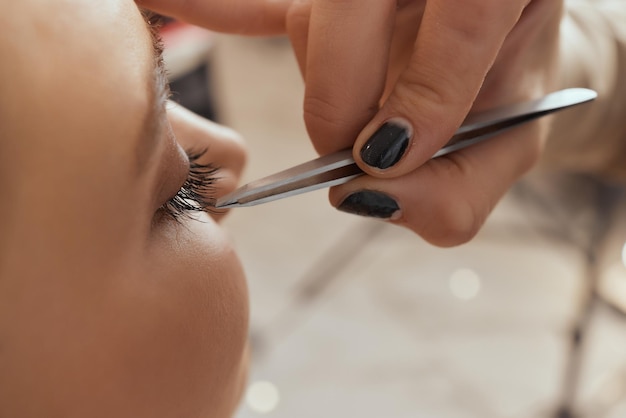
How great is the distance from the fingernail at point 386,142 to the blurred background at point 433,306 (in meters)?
0.84

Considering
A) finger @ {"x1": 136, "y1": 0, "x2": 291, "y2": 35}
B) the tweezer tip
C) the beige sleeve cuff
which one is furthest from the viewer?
the beige sleeve cuff

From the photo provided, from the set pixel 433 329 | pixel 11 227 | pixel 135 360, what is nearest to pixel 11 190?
pixel 11 227

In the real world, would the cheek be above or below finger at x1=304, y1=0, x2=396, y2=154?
below

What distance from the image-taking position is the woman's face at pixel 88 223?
0.35 meters

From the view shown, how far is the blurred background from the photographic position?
1361 mm

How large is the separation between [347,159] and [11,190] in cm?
23

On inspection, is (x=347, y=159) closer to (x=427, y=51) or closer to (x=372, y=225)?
(x=427, y=51)

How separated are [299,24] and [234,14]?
0.07m

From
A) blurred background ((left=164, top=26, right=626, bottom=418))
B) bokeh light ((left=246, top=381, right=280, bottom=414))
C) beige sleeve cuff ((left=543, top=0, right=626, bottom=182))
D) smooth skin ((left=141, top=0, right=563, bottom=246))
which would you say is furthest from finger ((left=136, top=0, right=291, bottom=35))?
bokeh light ((left=246, top=381, right=280, bottom=414))

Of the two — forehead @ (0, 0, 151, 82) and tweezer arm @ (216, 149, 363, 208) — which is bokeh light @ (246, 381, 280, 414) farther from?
forehead @ (0, 0, 151, 82)

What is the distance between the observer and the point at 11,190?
352 millimetres

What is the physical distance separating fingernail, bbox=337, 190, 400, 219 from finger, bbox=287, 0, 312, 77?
135 mm

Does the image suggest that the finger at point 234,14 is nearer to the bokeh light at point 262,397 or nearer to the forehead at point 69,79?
the forehead at point 69,79

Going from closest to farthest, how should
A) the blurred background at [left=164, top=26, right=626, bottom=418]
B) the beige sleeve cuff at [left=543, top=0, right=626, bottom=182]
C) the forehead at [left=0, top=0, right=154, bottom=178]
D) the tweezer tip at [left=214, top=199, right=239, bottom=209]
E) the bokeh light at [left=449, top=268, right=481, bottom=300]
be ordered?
the forehead at [left=0, top=0, right=154, bottom=178]
the tweezer tip at [left=214, top=199, right=239, bottom=209]
the beige sleeve cuff at [left=543, top=0, right=626, bottom=182]
the blurred background at [left=164, top=26, right=626, bottom=418]
the bokeh light at [left=449, top=268, right=481, bottom=300]
